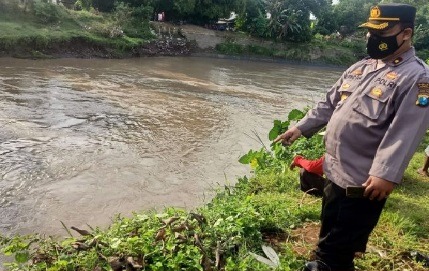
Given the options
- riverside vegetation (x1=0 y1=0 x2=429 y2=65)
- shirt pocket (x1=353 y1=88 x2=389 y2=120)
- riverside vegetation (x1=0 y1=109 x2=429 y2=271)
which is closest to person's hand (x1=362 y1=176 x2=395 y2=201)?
shirt pocket (x1=353 y1=88 x2=389 y2=120)

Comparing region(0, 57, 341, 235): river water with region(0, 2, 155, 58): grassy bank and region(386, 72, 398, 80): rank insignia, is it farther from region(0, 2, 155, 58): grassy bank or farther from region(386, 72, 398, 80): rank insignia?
region(386, 72, 398, 80): rank insignia

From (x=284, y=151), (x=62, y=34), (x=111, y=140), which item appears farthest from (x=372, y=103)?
(x=62, y=34)

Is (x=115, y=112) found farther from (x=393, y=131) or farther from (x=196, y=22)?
(x=196, y=22)

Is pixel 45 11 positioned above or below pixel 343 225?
above

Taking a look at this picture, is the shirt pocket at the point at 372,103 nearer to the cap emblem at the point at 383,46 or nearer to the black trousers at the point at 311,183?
the cap emblem at the point at 383,46

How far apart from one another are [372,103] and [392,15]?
51cm

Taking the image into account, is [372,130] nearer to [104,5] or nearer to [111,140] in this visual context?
[111,140]

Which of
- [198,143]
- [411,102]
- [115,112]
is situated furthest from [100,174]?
[411,102]

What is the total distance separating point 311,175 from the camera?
3980mm

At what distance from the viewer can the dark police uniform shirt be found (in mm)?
2107

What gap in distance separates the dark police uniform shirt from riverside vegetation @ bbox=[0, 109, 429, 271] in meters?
0.86

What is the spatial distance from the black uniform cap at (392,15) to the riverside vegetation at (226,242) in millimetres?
1674

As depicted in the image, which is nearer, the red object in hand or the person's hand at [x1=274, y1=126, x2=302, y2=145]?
the person's hand at [x1=274, y1=126, x2=302, y2=145]

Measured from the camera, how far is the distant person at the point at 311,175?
12.7 ft
